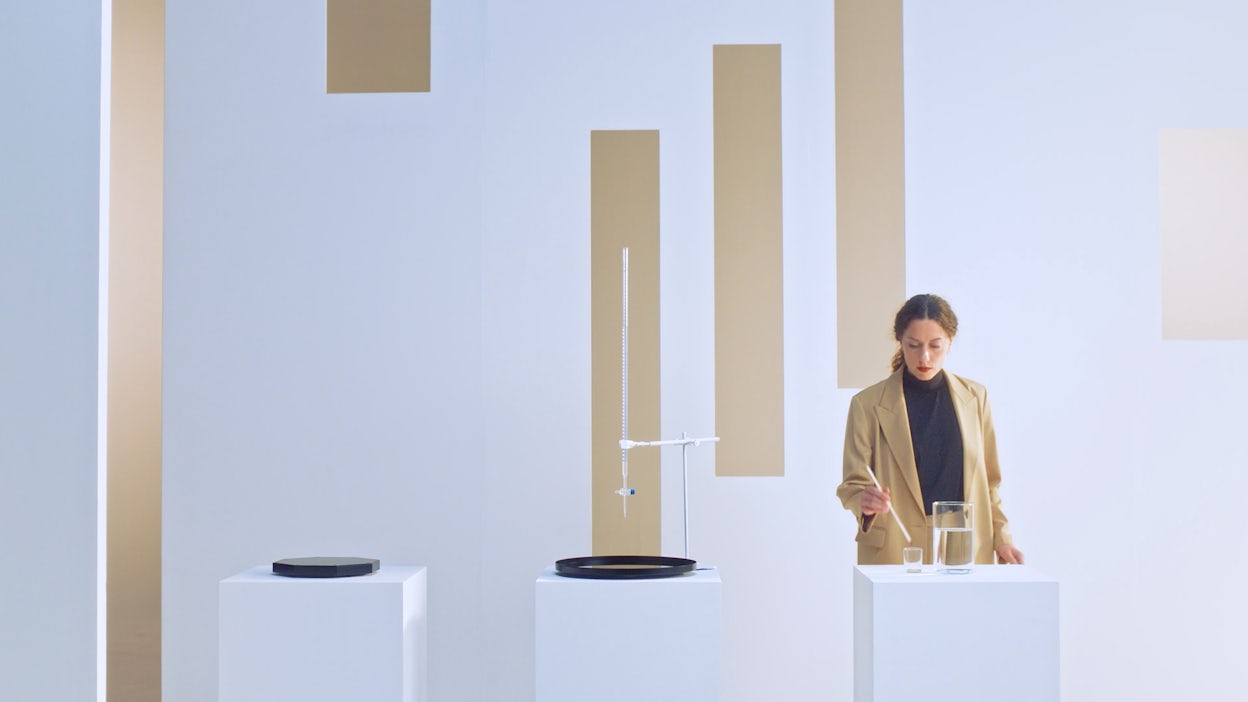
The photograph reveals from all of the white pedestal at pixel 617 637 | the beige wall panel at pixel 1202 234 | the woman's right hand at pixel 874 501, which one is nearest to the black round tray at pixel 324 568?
the white pedestal at pixel 617 637

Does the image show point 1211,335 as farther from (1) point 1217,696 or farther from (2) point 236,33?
(2) point 236,33

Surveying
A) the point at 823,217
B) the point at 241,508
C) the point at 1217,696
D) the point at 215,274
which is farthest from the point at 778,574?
the point at 215,274

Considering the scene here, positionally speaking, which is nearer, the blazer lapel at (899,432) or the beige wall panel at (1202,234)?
the blazer lapel at (899,432)

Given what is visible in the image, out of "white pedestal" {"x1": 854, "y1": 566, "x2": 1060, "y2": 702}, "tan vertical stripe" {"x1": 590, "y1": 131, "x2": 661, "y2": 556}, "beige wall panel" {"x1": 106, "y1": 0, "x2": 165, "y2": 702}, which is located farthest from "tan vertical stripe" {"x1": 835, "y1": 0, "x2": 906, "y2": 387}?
"beige wall panel" {"x1": 106, "y1": 0, "x2": 165, "y2": 702}

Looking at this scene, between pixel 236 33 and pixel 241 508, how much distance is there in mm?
1475

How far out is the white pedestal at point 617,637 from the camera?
254cm

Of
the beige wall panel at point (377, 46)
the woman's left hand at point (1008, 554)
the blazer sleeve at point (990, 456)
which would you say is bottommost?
the woman's left hand at point (1008, 554)

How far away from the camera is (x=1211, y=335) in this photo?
3.90 meters

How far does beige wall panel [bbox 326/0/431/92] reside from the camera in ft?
13.0

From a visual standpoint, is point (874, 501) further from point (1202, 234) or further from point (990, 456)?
point (1202, 234)

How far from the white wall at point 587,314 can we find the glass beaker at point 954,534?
1255 millimetres

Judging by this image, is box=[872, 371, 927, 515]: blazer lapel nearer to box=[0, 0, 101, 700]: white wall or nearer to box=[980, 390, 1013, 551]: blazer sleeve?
box=[980, 390, 1013, 551]: blazer sleeve

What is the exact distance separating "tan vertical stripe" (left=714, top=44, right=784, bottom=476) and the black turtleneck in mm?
688

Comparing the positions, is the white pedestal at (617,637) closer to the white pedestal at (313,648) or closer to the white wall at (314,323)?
the white pedestal at (313,648)
